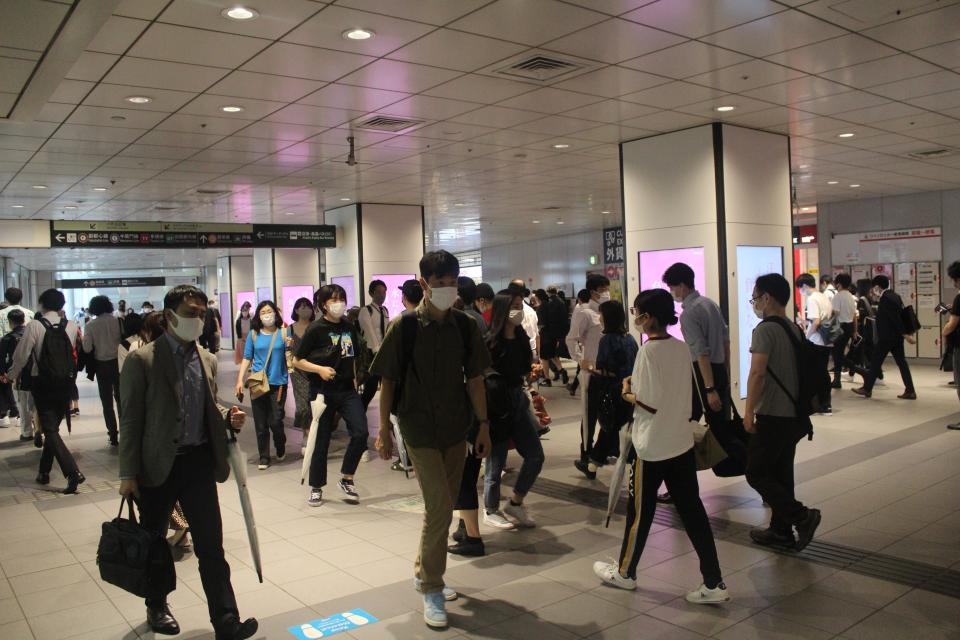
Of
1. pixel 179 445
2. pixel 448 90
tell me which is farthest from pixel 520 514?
pixel 448 90

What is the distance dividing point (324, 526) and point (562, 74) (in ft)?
14.7

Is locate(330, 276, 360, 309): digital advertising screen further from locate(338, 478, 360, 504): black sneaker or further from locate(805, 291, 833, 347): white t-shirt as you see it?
locate(338, 478, 360, 504): black sneaker

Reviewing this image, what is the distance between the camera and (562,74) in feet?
23.2

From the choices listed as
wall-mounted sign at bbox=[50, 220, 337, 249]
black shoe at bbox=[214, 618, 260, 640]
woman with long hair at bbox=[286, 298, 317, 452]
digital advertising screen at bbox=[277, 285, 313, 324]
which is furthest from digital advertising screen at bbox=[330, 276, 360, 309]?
black shoe at bbox=[214, 618, 260, 640]

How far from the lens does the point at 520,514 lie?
5.41 meters

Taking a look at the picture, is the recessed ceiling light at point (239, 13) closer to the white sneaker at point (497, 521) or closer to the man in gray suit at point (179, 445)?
the man in gray suit at point (179, 445)

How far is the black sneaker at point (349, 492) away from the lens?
620 cm

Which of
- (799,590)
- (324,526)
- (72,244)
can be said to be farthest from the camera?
(72,244)

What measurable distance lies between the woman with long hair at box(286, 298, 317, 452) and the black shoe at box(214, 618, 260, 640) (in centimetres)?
302

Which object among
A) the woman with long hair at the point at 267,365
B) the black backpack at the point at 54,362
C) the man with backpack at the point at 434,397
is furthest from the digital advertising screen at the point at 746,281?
the black backpack at the point at 54,362

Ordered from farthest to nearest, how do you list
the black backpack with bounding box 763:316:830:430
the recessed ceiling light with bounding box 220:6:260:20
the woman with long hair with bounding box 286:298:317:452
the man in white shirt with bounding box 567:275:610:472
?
the man in white shirt with bounding box 567:275:610:472
the woman with long hair with bounding box 286:298:317:452
the recessed ceiling light with bounding box 220:6:260:20
the black backpack with bounding box 763:316:830:430

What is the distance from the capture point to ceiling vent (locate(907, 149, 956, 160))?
12148 mm

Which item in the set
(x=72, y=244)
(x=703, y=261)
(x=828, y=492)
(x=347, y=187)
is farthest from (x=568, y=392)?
(x=72, y=244)

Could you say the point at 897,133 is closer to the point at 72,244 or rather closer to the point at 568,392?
the point at 568,392
